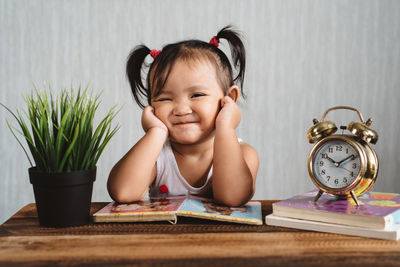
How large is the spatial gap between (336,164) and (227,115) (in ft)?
1.14

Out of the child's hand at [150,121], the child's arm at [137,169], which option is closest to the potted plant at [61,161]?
the child's arm at [137,169]

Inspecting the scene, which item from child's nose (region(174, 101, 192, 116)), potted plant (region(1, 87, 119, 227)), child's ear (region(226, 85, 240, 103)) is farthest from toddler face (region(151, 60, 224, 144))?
potted plant (region(1, 87, 119, 227))

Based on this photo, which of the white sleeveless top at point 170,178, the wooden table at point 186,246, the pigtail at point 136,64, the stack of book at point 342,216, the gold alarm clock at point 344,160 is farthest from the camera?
the pigtail at point 136,64

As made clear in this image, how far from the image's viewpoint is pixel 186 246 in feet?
2.37

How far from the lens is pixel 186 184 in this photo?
1.26 meters

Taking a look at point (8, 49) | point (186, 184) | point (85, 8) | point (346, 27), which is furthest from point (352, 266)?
point (8, 49)

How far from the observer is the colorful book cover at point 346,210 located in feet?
2.52

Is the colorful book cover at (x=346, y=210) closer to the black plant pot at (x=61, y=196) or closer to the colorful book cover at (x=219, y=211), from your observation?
the colorful book cover at (x=219, y=211)

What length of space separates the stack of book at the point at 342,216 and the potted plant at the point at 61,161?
412 mm

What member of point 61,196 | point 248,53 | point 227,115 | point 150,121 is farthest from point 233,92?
point 248,53

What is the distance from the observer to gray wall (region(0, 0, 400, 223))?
204cm

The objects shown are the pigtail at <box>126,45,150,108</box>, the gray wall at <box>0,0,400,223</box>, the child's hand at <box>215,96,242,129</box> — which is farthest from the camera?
the gray wall at <box>0,0,400,223</box>

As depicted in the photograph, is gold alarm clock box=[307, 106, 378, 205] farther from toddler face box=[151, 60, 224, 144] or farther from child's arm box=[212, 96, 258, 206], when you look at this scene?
toddler face box=[151, 60, 224, 144]

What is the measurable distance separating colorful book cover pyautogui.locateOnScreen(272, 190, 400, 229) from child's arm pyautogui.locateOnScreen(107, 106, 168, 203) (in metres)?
0.38
